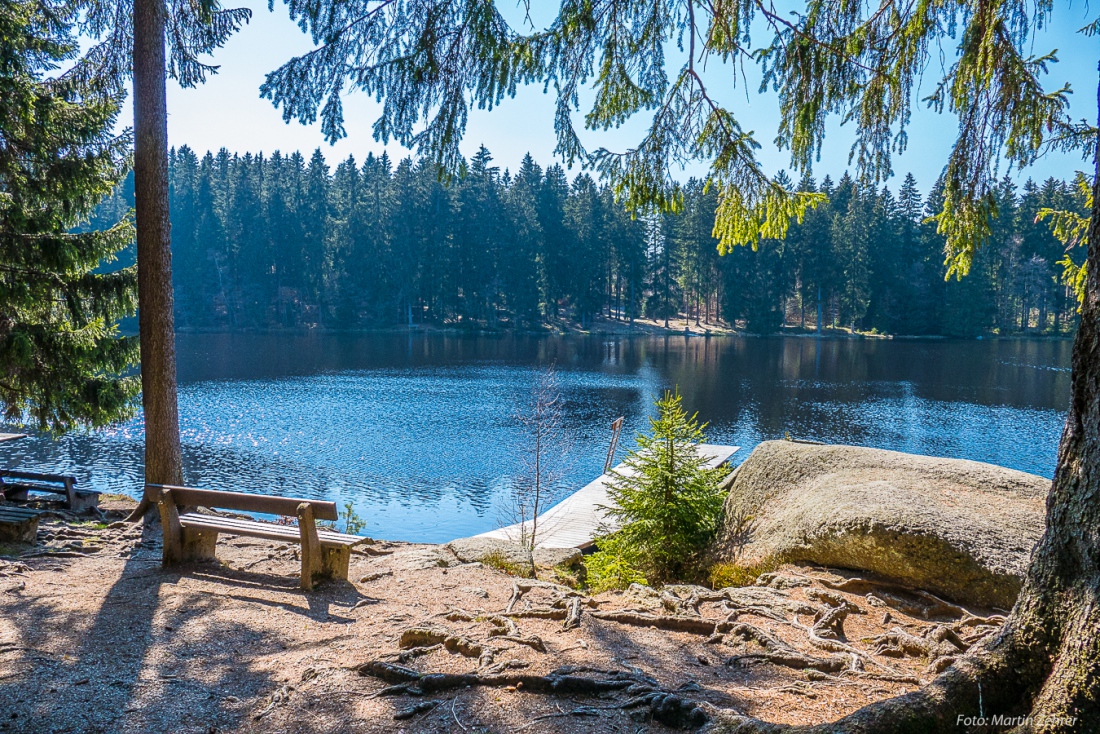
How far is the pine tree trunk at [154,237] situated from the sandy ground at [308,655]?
5.86 feet

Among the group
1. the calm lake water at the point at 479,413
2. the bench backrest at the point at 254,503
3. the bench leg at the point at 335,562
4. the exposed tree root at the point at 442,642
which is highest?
the bench backrest at the point at 254,503

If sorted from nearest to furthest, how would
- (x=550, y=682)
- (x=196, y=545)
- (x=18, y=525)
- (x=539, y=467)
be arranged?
(x=550, y=682), (x=196, y=545), (x=18, y=525), (x=539, y=467)

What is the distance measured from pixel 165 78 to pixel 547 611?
747cm

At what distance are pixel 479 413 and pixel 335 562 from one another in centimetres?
2034

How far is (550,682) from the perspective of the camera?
334 cm

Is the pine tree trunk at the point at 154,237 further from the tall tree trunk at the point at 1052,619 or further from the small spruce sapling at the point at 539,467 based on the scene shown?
the tall tree trunk at the point at 1052,619

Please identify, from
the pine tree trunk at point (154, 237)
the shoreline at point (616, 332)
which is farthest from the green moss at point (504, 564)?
the shoreline at point (616, 332)

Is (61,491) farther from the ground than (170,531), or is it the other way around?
(170,531)

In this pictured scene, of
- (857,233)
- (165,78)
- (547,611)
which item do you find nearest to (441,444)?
(165,78)

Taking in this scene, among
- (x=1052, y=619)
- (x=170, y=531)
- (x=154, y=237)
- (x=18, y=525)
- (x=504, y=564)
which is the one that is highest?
(x=154, y=237)

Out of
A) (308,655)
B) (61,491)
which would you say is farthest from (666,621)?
(61,491)

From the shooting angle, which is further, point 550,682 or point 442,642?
point 442,642

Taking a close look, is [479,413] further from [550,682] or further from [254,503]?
[550,682]

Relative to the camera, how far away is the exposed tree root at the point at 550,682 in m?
3.22
